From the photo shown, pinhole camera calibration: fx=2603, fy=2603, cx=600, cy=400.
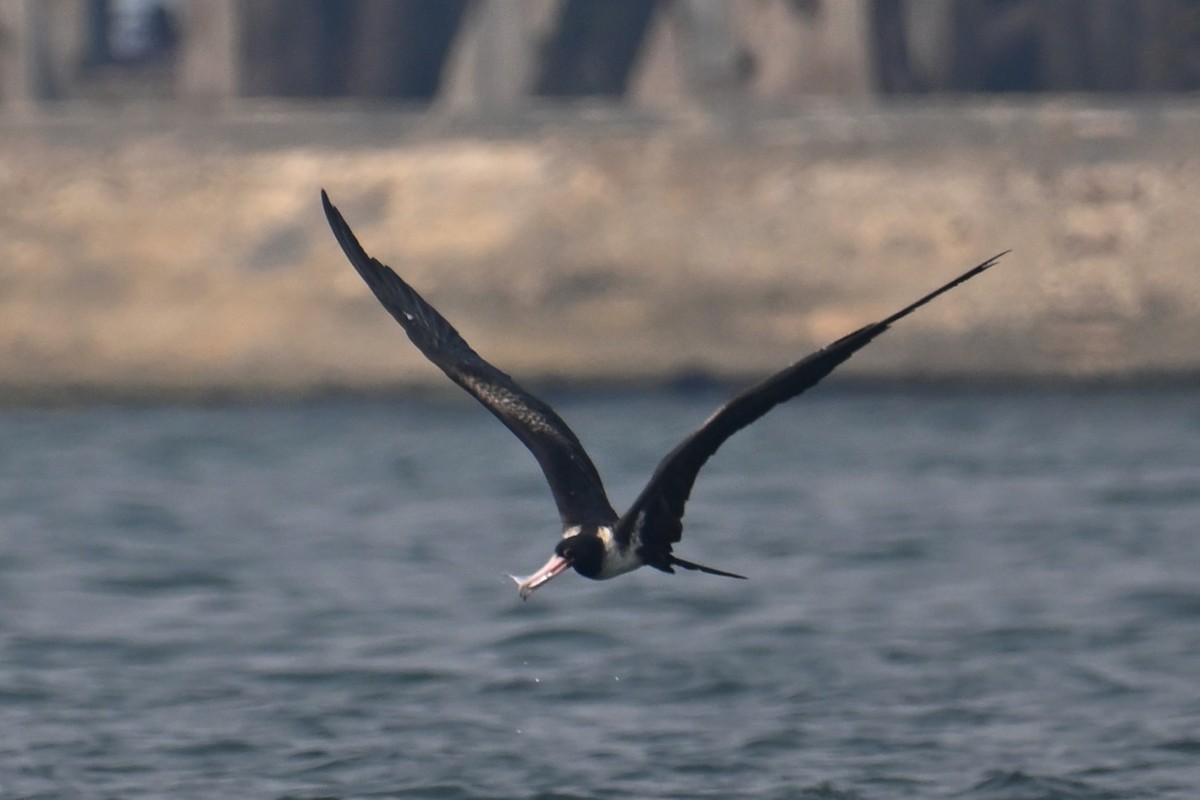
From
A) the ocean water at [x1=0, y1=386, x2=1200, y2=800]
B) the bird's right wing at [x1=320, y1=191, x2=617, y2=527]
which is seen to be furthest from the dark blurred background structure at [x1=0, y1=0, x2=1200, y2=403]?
the bird's right wing at [x1=320, y1=191, x2=617, y2=527]

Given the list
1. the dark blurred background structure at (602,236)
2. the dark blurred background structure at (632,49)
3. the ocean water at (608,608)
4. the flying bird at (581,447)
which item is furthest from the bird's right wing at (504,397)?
the dark blurred background structure at (632,49)

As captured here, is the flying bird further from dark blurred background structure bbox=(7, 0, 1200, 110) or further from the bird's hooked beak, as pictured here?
dark blurred background structure bbox=(7, 0, 1200, 110)

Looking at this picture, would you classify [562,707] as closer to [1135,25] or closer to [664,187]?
[664,187]

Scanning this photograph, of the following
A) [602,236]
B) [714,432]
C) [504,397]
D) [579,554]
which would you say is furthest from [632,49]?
[714,432]

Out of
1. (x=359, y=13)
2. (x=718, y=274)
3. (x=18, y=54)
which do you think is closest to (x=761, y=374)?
(x=718, y=274)

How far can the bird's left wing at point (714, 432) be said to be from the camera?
240 inches

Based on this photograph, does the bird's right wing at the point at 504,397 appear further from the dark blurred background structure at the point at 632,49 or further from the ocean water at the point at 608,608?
the dark blurred background structure at the point at 632,49

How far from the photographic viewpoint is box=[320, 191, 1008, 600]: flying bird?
6.22 m

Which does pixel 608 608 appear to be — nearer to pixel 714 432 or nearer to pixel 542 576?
pixel 542 576

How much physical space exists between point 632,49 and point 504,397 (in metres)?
10.8

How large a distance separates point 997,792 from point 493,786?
141cm

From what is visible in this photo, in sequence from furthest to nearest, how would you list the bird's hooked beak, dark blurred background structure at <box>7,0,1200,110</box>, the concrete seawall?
dark blurred background structure at <box>7,0,1200,110</box> → the concrete seawall → the bird's hooked beak

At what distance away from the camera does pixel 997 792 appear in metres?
7.22

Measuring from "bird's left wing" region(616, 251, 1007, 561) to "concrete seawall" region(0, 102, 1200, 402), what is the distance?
7.13m
